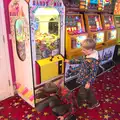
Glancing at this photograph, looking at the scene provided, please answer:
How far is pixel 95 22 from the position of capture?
3562 mm

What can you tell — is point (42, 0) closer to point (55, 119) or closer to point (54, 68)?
point (54, 68)

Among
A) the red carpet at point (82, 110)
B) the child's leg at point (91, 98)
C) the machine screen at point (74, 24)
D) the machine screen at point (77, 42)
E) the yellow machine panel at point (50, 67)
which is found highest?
the machine screen at point (74, 24)

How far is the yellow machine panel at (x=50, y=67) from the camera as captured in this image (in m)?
2.41

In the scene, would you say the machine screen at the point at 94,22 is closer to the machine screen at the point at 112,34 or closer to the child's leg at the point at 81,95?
Answer: the machine screen at the point at 112,34

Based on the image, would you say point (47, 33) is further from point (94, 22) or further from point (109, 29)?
point (109, 29)

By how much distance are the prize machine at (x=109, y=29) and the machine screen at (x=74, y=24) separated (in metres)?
0.76

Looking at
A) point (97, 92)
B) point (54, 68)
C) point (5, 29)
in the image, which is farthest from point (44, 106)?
point (5, 29)

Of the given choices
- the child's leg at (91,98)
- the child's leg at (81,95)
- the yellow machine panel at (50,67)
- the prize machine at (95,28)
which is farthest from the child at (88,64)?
the prize machine at (95,28)

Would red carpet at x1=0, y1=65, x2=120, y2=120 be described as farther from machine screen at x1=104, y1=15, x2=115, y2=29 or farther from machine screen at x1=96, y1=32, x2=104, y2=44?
machine screen at x1=104, y1=15, x2=115, y2=29

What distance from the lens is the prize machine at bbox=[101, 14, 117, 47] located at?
12.2 feet

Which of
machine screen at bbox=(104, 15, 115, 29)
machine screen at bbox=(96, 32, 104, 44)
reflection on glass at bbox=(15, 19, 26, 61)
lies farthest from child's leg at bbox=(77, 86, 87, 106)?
machine screen at bbox=(104, 15, 115, 29)

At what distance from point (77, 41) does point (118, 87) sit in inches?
53.2

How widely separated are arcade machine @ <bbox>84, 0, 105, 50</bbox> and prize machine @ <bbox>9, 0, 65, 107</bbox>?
35.9 inches

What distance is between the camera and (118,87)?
3.31m
